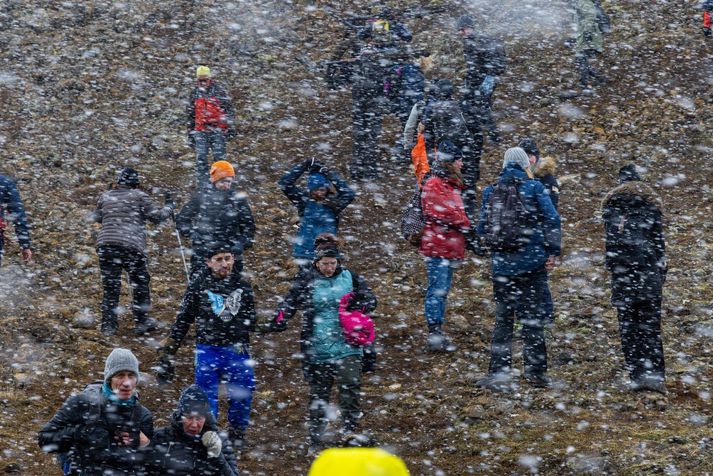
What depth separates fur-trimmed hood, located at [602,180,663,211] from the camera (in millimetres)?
8219

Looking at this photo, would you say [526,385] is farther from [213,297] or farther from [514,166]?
[213,297]

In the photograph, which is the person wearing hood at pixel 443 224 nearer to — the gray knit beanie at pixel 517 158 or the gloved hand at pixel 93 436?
the gray knit beanie at pixel 517 158

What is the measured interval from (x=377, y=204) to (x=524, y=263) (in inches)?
242

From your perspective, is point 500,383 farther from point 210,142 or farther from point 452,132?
point 210,142

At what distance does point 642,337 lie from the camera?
331 inches

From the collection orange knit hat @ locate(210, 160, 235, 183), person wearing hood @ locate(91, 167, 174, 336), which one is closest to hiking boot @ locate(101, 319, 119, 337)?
person wearing hood @ locate(91, 167, 174, 336)

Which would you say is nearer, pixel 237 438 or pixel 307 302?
pixel 307 302

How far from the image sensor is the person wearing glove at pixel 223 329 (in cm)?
735

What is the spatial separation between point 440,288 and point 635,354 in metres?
1.94

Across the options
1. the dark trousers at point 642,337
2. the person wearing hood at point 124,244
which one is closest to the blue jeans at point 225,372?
the person wearing hood at point 124,244

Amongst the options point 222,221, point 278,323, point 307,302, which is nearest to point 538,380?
point 307,302

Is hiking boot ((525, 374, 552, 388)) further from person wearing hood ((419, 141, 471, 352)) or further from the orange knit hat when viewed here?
the orange knit hat

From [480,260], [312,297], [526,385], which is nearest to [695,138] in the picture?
[480,260]

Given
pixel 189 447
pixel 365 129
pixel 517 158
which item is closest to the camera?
pixel 189 447
